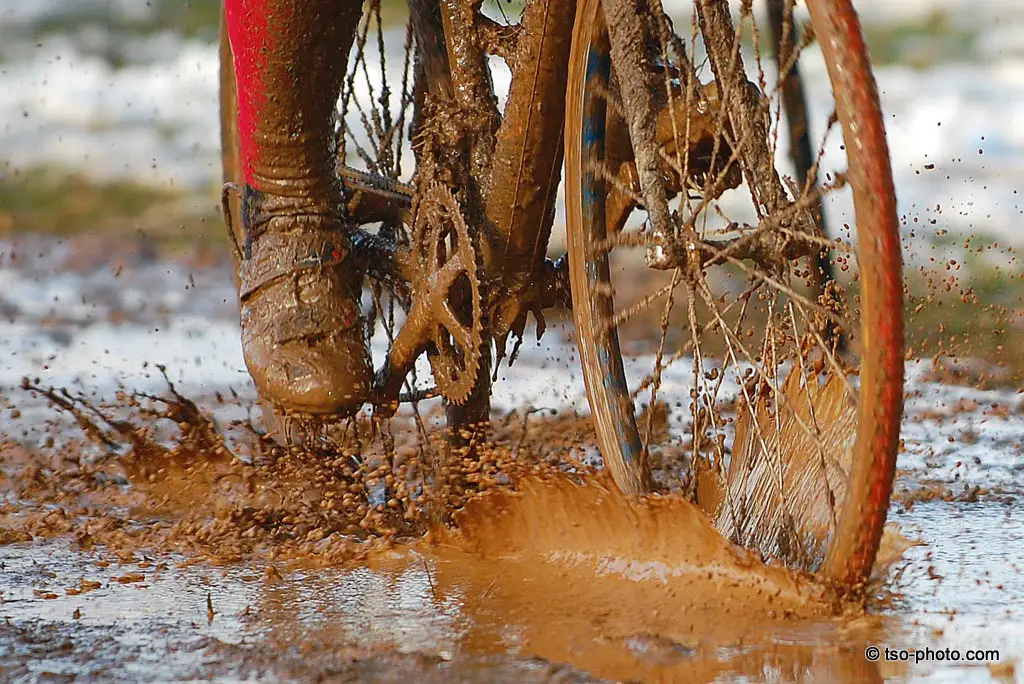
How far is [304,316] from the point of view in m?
2.33

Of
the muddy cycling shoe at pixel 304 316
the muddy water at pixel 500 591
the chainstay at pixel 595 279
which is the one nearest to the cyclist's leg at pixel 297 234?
the muddy cycling shoe at pixel 304 316

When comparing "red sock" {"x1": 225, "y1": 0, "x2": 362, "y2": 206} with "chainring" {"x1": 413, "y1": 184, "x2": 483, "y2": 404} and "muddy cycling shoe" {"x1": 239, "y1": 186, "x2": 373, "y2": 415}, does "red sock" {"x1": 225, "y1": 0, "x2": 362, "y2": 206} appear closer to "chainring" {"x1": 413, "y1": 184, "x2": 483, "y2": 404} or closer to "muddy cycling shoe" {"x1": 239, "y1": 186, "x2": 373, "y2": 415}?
"muddy cycling shoe" {"x1": 239, "y1": 186, "x2": 373, "y2": 415}

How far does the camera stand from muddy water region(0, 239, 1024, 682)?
1684mm

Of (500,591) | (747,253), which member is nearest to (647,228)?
(747,253)

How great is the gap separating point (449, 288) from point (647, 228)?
404 millimetres

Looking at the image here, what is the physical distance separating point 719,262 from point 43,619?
1.02 m

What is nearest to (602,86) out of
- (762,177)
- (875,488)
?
(762,177)

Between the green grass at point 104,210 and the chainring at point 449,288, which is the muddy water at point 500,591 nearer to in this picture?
the chainring at point 449,288

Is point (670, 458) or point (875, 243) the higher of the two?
point (875, 243)

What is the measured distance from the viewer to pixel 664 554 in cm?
198

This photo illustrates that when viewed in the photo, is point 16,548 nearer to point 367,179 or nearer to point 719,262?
point 367,179

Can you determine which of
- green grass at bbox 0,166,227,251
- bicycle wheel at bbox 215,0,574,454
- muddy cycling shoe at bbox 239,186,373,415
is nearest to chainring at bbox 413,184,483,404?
bicycle wheel at bbox 215,0,574,454

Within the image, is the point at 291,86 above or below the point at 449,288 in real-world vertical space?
above

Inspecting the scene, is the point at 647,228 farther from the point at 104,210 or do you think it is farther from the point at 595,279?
the point at 104,210
